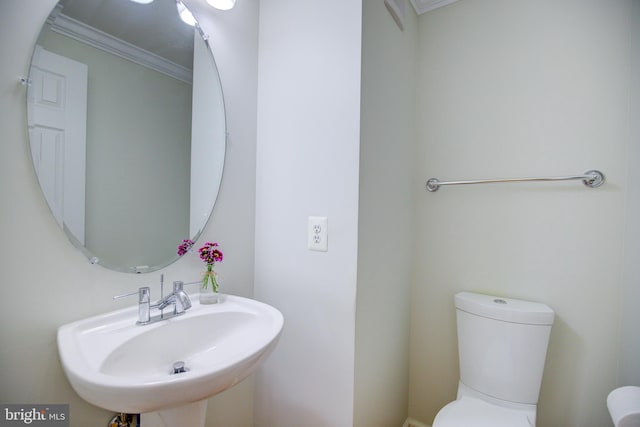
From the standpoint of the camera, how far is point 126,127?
0.86 meters

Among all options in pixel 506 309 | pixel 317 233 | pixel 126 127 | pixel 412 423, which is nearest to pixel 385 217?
pixel 317 233

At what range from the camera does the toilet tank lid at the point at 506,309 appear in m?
1.10

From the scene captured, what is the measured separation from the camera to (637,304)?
1.04 m

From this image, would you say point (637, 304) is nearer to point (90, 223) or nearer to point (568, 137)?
point (568, 137)

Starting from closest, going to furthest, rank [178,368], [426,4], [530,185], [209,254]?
[178,368], [209,254], [530,185], [426,4]

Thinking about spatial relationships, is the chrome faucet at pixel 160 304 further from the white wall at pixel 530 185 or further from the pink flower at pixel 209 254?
the white wall at pixel 530 185

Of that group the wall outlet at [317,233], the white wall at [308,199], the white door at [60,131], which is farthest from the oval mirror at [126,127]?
the wall outlet at [317,233]

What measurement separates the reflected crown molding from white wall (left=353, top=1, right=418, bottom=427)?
2.29 ft

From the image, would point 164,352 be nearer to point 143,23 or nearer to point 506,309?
point 143,23

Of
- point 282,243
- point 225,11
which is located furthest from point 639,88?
point 225,11

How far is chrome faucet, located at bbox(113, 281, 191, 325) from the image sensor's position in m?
0.81

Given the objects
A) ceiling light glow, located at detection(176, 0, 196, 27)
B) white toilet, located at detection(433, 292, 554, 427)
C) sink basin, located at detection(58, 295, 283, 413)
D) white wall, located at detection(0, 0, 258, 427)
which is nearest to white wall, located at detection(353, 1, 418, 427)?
white toilet, located at detection(433, 292, 554, 427)

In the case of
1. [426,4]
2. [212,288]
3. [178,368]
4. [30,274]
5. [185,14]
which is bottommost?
[178,368]

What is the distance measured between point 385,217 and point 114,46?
1.13 metres
